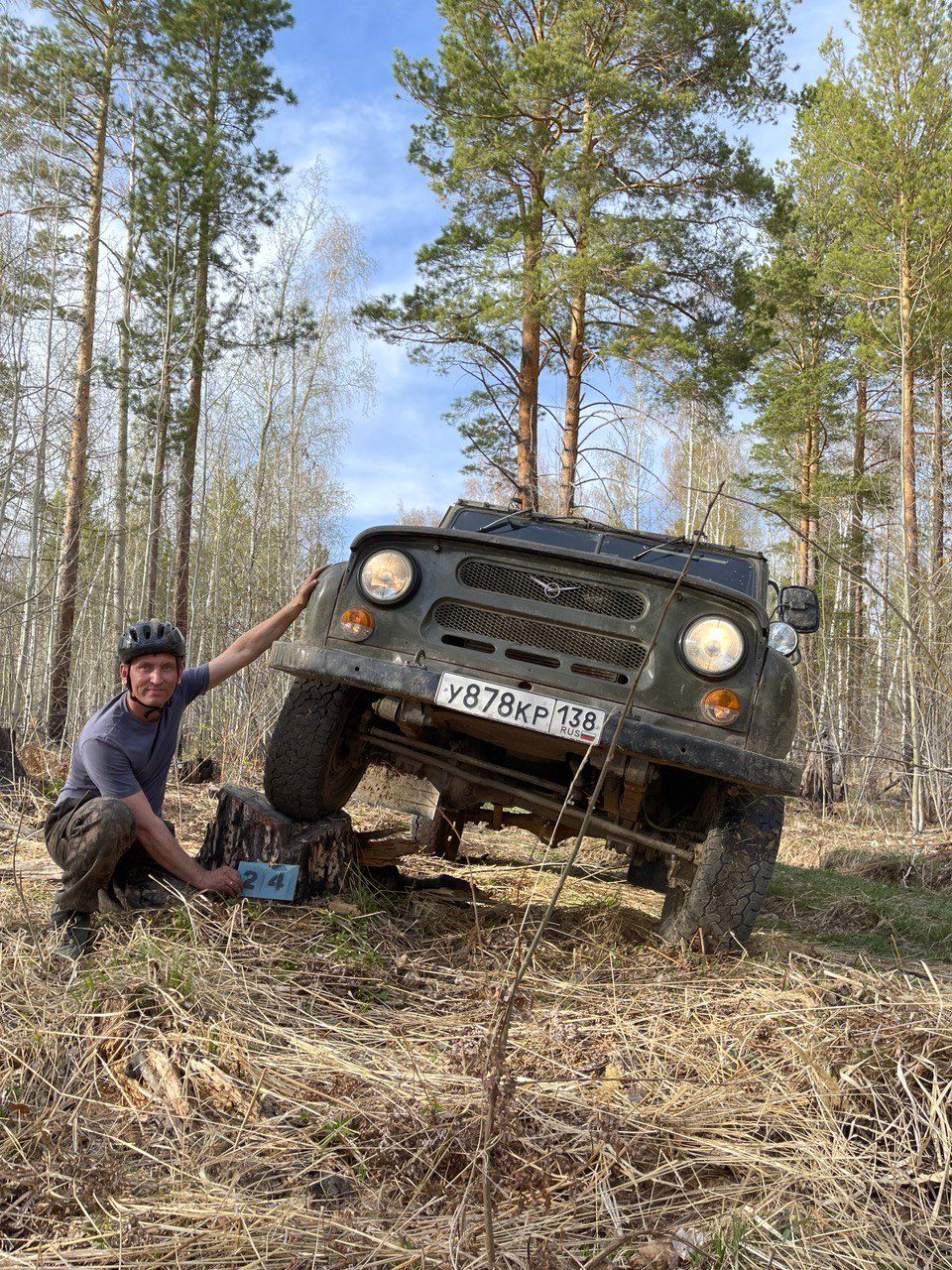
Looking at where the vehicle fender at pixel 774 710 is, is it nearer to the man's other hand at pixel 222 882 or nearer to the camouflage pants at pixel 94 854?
the man's other hand at pixel 222 882

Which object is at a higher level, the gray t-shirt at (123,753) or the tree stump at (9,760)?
the gray t-shirt at (123,753)

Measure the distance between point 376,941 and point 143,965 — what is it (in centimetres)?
84

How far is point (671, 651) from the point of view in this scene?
2.85 m

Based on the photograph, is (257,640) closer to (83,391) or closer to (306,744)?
(306,744)

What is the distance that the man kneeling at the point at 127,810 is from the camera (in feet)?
9.14

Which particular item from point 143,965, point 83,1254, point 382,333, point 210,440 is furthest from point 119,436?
point 83,1254

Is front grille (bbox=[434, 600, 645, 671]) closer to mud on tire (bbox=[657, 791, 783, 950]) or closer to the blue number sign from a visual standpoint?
mud on tire (bbox=[657, 791, 783, 950])

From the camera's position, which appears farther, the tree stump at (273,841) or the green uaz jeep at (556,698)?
the tree stump at (273,841)

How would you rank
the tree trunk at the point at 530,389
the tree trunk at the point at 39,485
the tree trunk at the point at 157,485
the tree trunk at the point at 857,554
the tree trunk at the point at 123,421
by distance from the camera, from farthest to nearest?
1. the tree trunk at the point at 857,554
2. the tree trunk at the point at 123,421
3. the tree trunk at the point at 157,485
4. the tree trunk at the point at 530,389
5. the tree trunk at the point at 39,485

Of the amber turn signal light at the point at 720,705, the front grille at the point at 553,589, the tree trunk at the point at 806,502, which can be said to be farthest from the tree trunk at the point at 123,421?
the tree trunk at the point at 806,502

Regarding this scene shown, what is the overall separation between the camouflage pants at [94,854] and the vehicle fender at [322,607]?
80 centimetres

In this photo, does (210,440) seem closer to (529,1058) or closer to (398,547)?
(398,547)

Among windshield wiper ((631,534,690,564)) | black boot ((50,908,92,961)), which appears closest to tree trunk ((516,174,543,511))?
windshield wiper ((631,534,690,564))

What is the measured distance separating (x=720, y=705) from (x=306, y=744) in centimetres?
143
